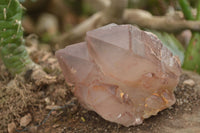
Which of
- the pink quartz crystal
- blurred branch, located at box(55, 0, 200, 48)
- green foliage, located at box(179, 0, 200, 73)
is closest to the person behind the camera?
the pink quartz crystal

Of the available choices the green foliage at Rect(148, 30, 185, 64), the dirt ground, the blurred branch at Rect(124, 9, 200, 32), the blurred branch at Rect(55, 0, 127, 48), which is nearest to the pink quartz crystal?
the dirt ground

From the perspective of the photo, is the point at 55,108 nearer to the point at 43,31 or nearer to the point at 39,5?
the point at 43,31

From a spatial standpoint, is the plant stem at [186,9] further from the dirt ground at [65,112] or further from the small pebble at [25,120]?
the small pebble at [25,120]

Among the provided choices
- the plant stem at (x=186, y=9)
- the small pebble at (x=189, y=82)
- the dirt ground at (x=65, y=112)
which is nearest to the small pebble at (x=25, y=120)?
the dirt ground at (x=65, y=112)

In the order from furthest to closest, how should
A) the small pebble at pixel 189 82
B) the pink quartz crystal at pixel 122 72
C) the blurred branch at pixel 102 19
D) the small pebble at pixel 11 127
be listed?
the blurred branch at pixel 102 19 → the small pebble at pixel 189 82 → the small pebble at pixel 11 127 → the pink quartz crystal at pixel 122 72

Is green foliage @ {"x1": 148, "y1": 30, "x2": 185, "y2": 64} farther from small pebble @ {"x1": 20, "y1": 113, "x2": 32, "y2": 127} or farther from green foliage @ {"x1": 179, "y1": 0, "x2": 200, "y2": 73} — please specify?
small pebble @ {"x1": 20, "y1": 113, "x2": 32, "y2": 127}

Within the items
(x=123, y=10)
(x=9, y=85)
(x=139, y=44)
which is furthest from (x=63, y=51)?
(x=123, y=10)

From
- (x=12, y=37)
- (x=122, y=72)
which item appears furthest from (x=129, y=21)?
(x=122, y=72)
